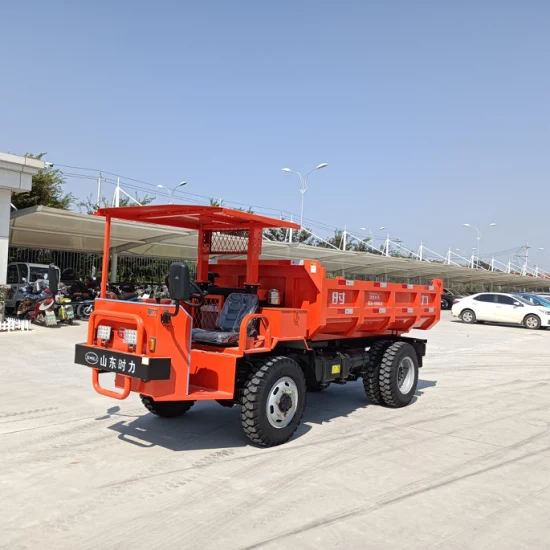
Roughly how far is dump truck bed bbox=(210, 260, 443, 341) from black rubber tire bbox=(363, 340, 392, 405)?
25 cm

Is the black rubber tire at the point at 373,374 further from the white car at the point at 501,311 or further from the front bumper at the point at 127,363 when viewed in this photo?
the white car at the point at 501,311

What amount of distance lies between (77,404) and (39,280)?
9724 mm

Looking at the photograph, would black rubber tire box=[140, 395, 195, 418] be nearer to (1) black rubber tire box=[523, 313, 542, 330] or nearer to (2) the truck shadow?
(2) the truck shadow

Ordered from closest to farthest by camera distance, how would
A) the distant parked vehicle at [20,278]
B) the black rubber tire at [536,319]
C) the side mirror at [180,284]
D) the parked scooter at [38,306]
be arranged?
the side mirror at [180,284], the parked scooter at [38,306], the distant parked vehicle at [20,278], the black rubber tire at [536,319]

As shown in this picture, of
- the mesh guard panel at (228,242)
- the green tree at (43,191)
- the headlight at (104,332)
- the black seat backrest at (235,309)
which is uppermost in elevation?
the green tree at (43,191)

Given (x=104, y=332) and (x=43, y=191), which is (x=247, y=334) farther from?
(x=43, y=191)

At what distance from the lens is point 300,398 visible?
5.72 metres

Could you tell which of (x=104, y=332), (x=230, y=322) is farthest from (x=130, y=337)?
(x=230, y=322)

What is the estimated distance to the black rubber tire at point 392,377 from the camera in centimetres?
715

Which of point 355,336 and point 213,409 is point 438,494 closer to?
point 355,336

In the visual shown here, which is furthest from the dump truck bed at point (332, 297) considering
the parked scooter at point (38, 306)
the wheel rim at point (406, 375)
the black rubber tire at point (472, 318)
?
the black rubber tire at point (472, 318)

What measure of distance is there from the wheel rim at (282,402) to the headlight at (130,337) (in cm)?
139

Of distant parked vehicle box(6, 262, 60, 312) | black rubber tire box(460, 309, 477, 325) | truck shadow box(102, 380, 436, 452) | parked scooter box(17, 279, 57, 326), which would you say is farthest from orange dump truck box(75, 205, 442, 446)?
black rubber tire box(460, 309, 477, 325)

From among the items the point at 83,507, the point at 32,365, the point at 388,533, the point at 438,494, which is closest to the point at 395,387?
the point at 438,494
